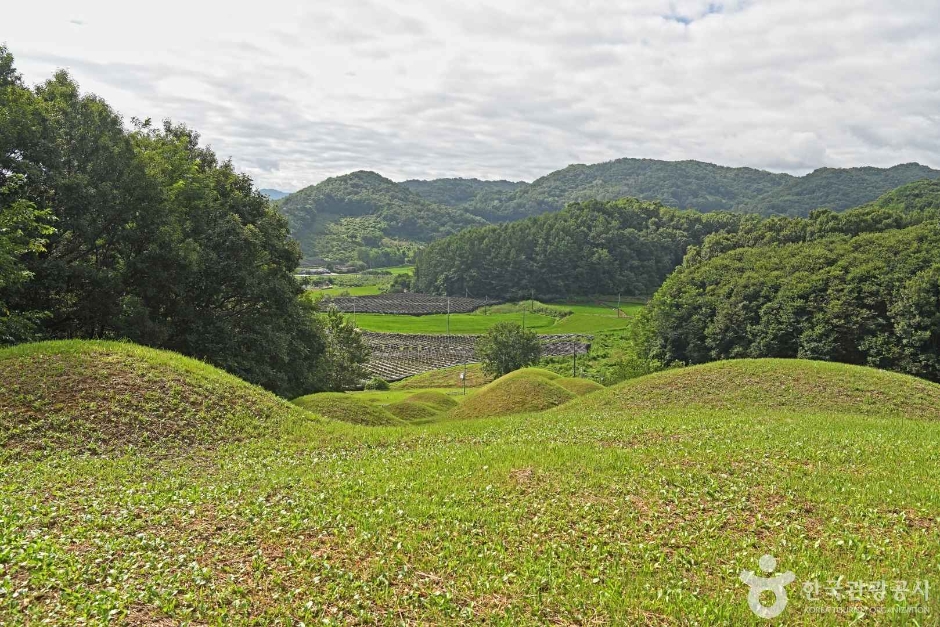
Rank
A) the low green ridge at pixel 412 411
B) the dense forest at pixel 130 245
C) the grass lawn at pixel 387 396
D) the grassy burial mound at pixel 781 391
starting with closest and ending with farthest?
1. the dense forest at pixel 130 245
2. the grassy burial mound at pixel 781 391
3. the low green ridge at pixel 412 411
4. the grass lawn at pixel 387 396

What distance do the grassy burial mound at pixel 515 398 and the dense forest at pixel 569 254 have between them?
340 feet

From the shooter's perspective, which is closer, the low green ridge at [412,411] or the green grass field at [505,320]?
the low green ridge at [412,411]

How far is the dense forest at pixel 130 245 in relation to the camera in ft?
70.9

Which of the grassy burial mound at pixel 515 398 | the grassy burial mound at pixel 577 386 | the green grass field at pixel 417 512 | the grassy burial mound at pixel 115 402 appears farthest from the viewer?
the grassy burial mound at pixel 577 386

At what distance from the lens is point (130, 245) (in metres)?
25.7

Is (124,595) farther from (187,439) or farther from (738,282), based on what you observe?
(738,282)

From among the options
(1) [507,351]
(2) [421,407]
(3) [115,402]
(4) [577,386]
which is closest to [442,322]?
(1) [507,351]

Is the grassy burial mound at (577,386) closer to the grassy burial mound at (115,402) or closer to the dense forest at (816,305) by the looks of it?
the grassy burial mound at (115,402)

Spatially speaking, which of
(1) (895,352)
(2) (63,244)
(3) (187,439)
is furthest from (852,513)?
(1) (895,352)

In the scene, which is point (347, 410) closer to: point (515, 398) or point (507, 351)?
point (515, 398)

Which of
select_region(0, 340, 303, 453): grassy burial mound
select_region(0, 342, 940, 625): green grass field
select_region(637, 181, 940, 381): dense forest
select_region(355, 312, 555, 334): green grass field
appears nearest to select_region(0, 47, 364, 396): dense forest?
select_region(0, 340, 303, 453): grassy burial mound

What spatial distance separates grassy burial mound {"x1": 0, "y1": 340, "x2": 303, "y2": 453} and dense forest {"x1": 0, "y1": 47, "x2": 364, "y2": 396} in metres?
4.12

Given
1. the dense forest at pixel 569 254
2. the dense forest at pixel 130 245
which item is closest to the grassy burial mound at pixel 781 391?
the dense forest at pixel 130 245

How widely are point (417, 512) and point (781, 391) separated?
19.9 metres
